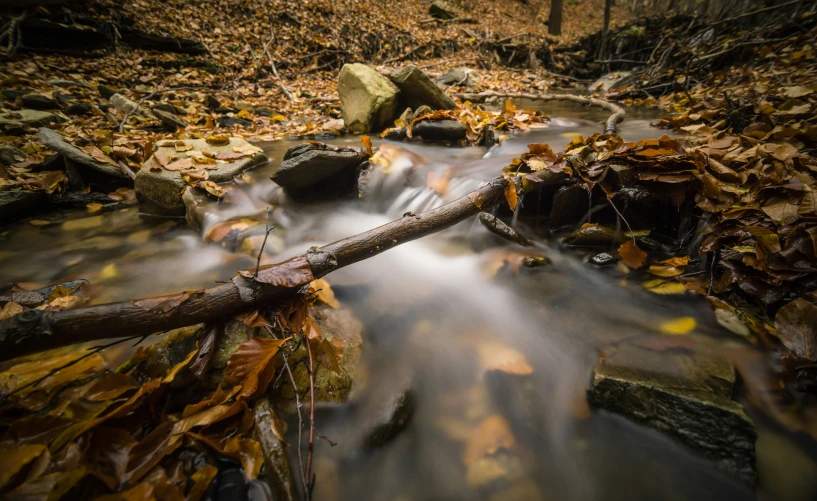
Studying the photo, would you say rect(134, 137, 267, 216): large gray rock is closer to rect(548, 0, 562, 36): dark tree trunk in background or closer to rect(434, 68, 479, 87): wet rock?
rect(434, 68, 479, 87): wet rock

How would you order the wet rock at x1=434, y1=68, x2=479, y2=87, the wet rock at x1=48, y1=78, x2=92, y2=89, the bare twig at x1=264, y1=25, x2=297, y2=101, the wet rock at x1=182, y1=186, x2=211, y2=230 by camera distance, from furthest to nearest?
the wet rock at x1=434, y1=68, x2=479, y2=87 → the bare twig at x1=264, y1=25, x2=297, y2=101 → the wet rock at x1=48, y1=78, x2=92, y2=89 → the wet rock at x1=182, y1=186, x2=211, y2=230

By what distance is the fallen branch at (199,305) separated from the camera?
122cm

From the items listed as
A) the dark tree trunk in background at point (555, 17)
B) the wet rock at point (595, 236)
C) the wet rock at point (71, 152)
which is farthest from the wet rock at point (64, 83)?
the dark tree trunk in background at point (555, 17)

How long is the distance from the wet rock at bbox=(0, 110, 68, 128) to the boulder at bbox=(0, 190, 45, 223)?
5.68 ft

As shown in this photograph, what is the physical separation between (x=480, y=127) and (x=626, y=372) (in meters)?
4.27

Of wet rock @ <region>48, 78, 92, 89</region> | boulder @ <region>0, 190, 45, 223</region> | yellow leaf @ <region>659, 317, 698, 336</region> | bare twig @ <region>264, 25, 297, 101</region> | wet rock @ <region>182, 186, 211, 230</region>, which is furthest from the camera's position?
bare twig @ <region>264, 25, 297, 101</region>

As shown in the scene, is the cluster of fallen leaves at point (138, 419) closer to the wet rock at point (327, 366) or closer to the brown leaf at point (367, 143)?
the wet rock at point (327, 366)

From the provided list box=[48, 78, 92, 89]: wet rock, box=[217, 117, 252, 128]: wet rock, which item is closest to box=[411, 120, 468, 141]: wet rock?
box=[217, 117, 252, 128]: wet rock

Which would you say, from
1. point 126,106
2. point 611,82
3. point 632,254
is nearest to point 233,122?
point 126,106

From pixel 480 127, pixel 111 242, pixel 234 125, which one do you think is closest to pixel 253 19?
pixel 234 125

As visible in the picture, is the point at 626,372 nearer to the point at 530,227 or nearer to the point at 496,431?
the point at 496,431

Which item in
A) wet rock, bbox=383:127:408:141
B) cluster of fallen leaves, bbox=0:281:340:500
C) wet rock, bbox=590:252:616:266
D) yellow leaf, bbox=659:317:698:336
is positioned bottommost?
yellow leaf, bbox=659:317:698:336

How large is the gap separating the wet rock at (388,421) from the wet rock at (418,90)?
5.18 meters

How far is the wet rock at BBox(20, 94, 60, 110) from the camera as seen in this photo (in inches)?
191
